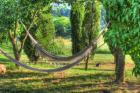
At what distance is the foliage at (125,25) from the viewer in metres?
7.70

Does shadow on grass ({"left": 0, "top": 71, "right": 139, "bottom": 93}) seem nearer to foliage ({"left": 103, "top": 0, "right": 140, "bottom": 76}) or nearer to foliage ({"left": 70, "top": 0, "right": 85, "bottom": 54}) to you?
foliage ({"left": 70, "top": 0, "right": 85, "bottom": 54})

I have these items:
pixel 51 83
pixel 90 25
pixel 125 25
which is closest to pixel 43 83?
pixel 51 83

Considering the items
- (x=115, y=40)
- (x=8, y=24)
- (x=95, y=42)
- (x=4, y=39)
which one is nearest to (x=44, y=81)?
(x=8, y=24)

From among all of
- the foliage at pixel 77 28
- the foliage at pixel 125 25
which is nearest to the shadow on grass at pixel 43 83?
the foliage at pixel 77 28

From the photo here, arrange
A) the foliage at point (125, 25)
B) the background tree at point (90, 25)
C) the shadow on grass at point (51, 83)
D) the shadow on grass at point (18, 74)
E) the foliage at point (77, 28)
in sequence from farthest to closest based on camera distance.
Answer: the foliage at point (77, 28), the background tree at point (90, 25), the shadow on grass at point (18, 74), the shadow on grass at point (51, 83), the foliage at point (125, 25)

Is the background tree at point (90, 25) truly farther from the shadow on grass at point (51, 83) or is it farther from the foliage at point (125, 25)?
the foliage at point (125, 25)

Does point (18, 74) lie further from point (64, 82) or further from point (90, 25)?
point (90, 25)

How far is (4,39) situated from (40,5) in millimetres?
4544

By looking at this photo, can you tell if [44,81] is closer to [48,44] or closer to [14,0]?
[14,0]

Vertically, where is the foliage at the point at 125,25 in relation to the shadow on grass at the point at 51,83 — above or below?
above

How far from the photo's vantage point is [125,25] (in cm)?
833

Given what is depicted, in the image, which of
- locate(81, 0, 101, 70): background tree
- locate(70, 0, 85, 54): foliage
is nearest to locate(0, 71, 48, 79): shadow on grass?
locate(81, 0, 101, 70): background tree

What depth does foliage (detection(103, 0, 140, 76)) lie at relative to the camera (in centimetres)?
770

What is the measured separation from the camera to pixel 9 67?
2370 cm
